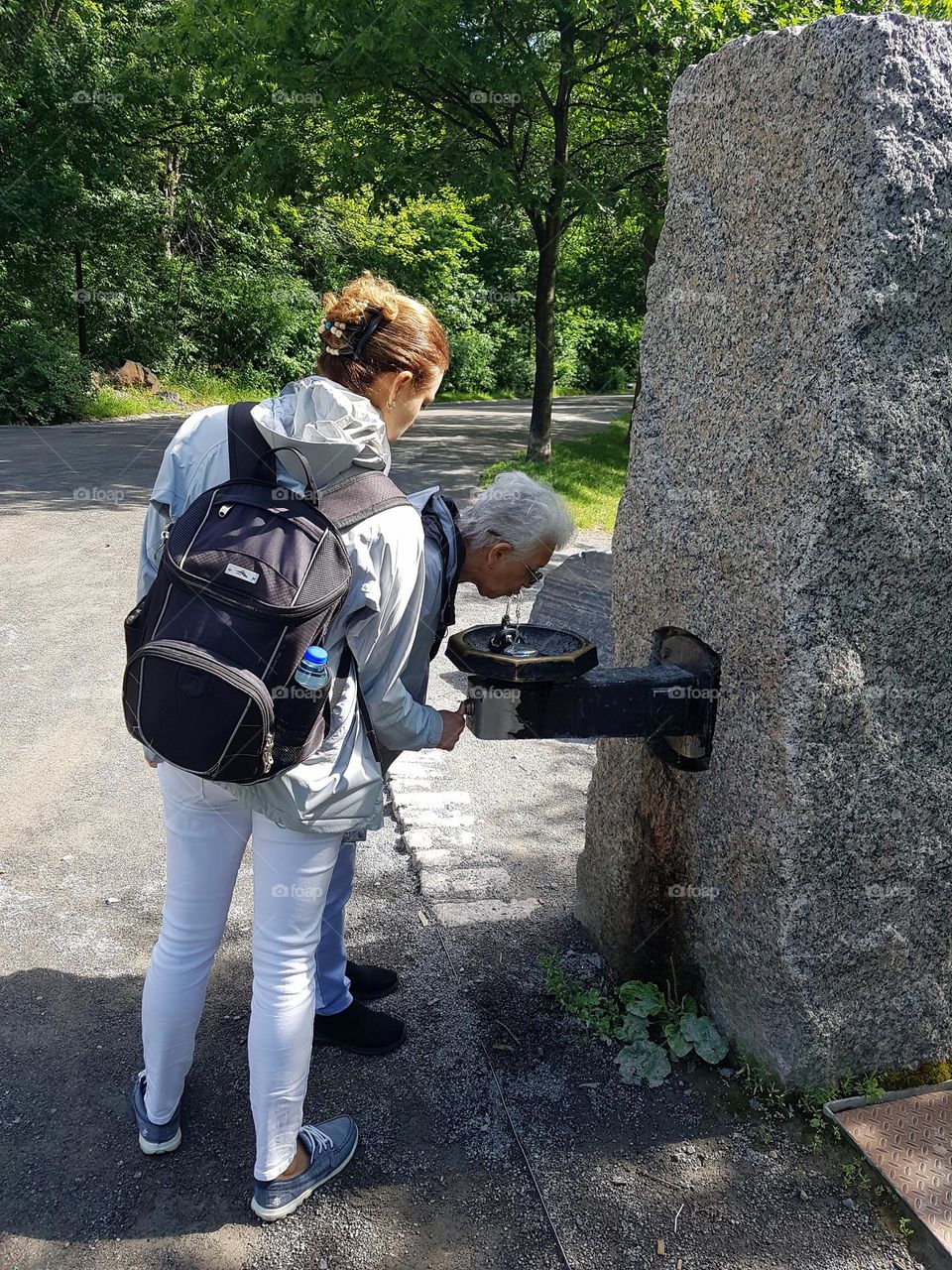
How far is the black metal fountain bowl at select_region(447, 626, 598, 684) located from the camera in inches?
91.3

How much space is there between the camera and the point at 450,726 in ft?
7.72

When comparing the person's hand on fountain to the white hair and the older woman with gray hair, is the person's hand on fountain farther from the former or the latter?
the white hair

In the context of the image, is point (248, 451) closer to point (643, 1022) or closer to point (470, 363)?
point (643, 1022)

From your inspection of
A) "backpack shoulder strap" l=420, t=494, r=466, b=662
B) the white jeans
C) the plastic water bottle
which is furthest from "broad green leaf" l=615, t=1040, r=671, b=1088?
the plastic water bottle

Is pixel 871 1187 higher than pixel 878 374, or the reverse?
pixel 878 374

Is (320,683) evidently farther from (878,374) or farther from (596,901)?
(596,901)

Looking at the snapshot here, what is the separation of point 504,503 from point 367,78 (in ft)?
36.2

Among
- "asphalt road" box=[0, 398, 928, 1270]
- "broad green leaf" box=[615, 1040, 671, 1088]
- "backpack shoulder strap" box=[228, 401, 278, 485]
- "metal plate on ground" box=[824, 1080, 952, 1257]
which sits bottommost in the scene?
"asphalt road" box=[0, 398, 928, 1270]

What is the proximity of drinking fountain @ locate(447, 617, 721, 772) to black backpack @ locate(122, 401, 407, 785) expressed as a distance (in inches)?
20.2

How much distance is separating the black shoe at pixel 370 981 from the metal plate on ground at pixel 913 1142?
1.25m

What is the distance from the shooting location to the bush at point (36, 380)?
658 inches

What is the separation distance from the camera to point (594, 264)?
34.4 m

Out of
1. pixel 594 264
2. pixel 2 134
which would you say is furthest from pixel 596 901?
pixel 594 264

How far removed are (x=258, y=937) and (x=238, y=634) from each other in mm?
683
